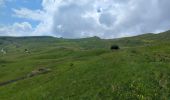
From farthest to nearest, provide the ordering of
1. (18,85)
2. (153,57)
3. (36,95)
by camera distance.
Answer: (18,85), (153,57), (36,95)

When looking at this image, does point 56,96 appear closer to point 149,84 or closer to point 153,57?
point 149,84

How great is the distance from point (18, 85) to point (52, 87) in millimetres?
16303

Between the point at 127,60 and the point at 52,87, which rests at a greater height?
the point at 127,60

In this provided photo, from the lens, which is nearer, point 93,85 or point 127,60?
point 93,85

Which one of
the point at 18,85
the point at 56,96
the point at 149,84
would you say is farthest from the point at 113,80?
the point at 18,85

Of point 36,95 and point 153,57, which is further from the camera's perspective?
point 153,57

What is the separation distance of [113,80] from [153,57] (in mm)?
12355

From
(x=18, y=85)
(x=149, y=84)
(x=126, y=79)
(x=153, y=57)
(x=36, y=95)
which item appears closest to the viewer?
(x=149, y=84)

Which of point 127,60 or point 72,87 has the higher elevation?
point 127,60

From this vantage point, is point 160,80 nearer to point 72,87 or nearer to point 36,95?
point 72,87

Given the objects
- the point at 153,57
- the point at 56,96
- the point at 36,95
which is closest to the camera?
the point at 56,96

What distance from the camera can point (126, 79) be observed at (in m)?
38.8

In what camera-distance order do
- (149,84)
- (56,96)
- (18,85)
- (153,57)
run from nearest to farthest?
(149,84) → (56,96) → (153,57) → (18,85)

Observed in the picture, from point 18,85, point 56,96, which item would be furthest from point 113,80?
point 18,85
